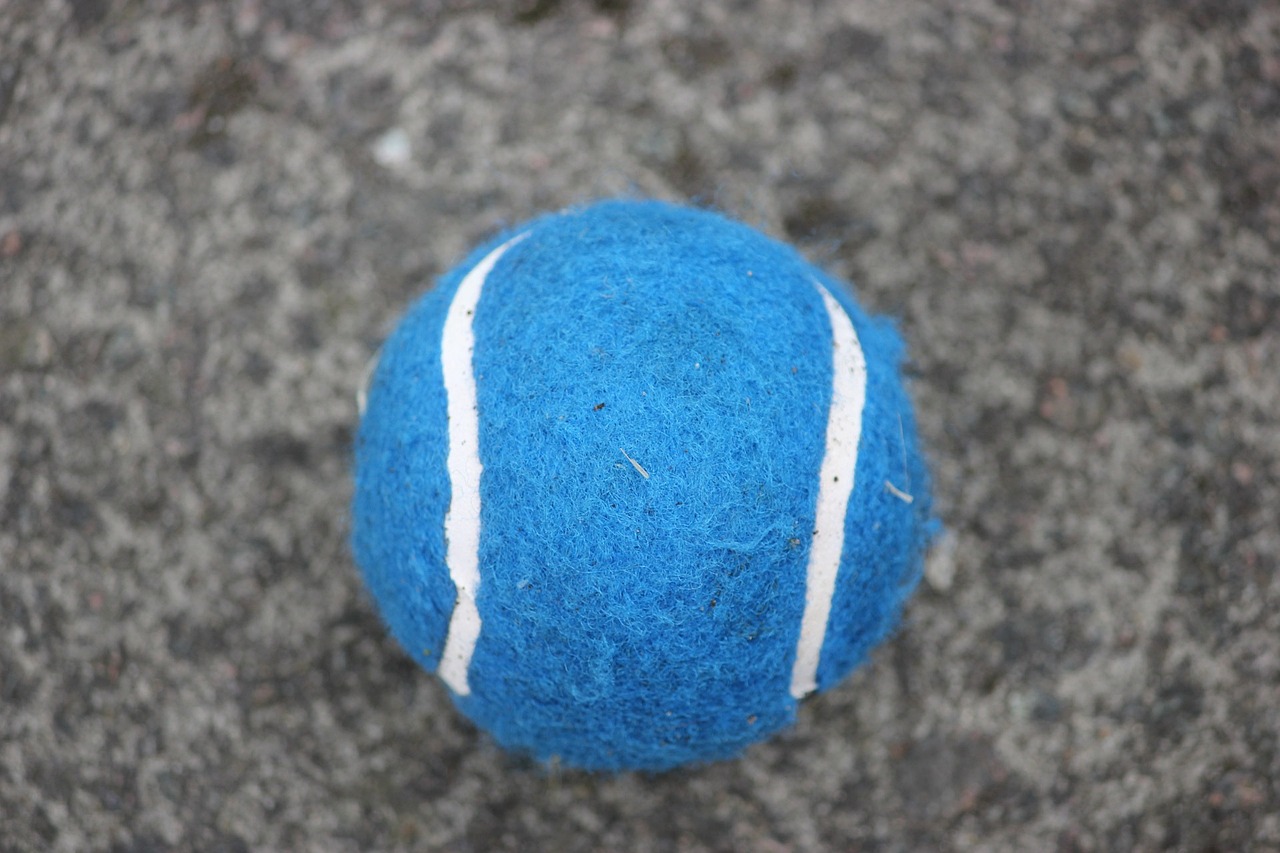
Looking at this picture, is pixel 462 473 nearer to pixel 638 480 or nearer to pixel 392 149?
pixel 638 480

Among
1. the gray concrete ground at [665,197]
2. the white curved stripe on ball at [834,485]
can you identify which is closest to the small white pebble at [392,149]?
the gray concrete ground at [665,197]

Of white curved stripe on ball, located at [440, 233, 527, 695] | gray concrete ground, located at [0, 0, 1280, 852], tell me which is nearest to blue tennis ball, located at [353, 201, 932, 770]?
white curved stripe on ball, located at [440, 233, 527, 695]

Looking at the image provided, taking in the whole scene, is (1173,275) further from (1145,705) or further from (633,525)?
(633,525)

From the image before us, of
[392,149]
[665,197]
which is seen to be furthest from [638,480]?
[392,149]

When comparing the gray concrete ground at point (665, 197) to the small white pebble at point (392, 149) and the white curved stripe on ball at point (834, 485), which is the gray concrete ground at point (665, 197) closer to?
the small white pebble at point (392, 149)

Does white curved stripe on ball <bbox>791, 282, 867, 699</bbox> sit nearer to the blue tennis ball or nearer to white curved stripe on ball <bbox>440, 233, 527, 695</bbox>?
the blue tennis ball
